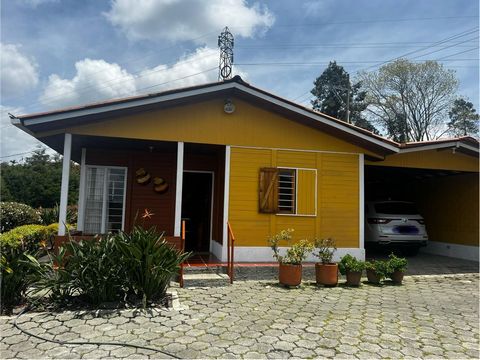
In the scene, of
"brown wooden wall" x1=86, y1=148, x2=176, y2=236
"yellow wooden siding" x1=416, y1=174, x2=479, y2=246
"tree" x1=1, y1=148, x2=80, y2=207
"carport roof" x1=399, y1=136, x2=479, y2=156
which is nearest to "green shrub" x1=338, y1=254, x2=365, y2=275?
"carport roof" x1=399, y1=136, x2=479, y2=156

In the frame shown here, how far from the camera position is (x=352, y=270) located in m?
7.69

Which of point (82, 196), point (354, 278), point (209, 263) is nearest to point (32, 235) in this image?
point (82, 196)

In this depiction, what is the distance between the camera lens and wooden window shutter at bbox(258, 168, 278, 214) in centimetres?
862

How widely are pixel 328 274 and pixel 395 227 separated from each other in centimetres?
386

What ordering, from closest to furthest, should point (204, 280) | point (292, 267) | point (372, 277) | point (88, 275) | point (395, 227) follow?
point (88, 275), point (204, 280), point (292, 267), point (372, 277), point (395, 227)

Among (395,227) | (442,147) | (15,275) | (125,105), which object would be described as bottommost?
(15,275)

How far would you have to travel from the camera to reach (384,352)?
436 centimetres

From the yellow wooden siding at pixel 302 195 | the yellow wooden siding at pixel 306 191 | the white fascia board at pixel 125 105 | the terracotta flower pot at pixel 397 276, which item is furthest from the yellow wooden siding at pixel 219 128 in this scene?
the terracotta flower pot at pixel 397 276

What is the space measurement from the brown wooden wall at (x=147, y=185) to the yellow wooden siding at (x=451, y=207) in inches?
327

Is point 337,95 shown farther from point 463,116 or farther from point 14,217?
point 14,217

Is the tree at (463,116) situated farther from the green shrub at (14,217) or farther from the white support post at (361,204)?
the green shrub at (14,217)

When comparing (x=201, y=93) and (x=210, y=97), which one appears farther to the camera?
(x=210, y=97)

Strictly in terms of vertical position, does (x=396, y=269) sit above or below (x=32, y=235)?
below

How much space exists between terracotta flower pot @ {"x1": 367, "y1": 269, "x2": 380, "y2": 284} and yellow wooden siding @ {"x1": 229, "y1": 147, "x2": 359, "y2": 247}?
3.61 ft
